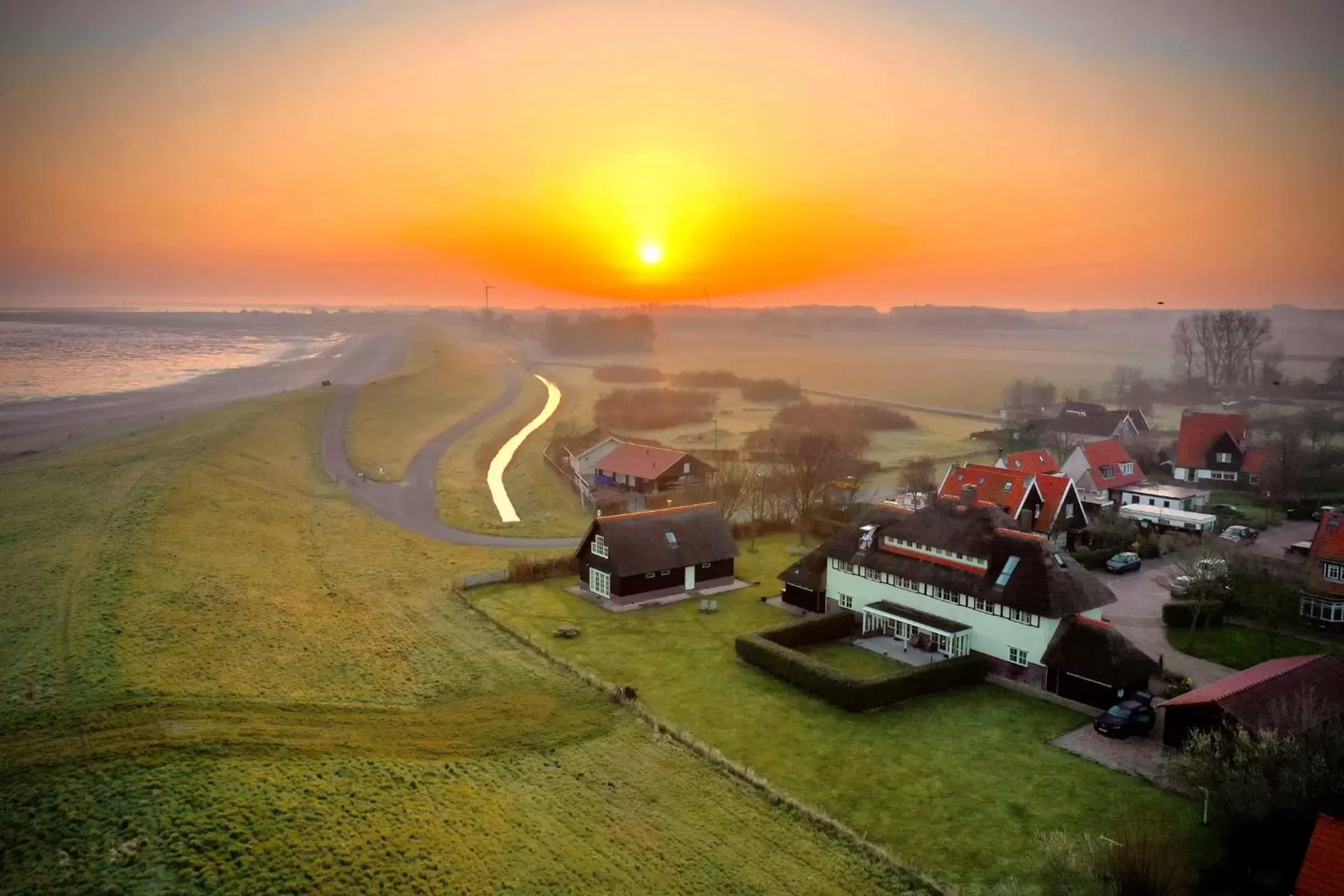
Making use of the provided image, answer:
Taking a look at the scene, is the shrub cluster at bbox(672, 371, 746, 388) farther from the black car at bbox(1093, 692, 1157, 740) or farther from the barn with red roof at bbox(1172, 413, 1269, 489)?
the black car at bbox(1093, 692, 1157, 740)

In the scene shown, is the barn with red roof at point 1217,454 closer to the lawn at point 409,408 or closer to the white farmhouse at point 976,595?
the white farmhouse at point 976,595

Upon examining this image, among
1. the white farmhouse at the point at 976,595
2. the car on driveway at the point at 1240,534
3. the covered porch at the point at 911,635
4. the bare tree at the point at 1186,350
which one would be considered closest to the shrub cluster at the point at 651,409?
the white farmhouse at the point at 976,595

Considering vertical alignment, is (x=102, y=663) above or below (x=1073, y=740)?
above

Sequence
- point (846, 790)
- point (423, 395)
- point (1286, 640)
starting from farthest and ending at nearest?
1. point (423, 395)
2. point (1286, 640)
3. point (846, 790)

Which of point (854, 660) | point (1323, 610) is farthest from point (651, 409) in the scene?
point (1323, 610)

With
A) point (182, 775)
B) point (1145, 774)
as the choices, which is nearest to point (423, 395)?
point (182, 775)

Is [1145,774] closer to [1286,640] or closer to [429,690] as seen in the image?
[1286,640]

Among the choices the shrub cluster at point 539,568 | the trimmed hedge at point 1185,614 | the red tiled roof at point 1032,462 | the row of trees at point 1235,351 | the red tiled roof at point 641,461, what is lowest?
the shrub cluster at point 539,568
